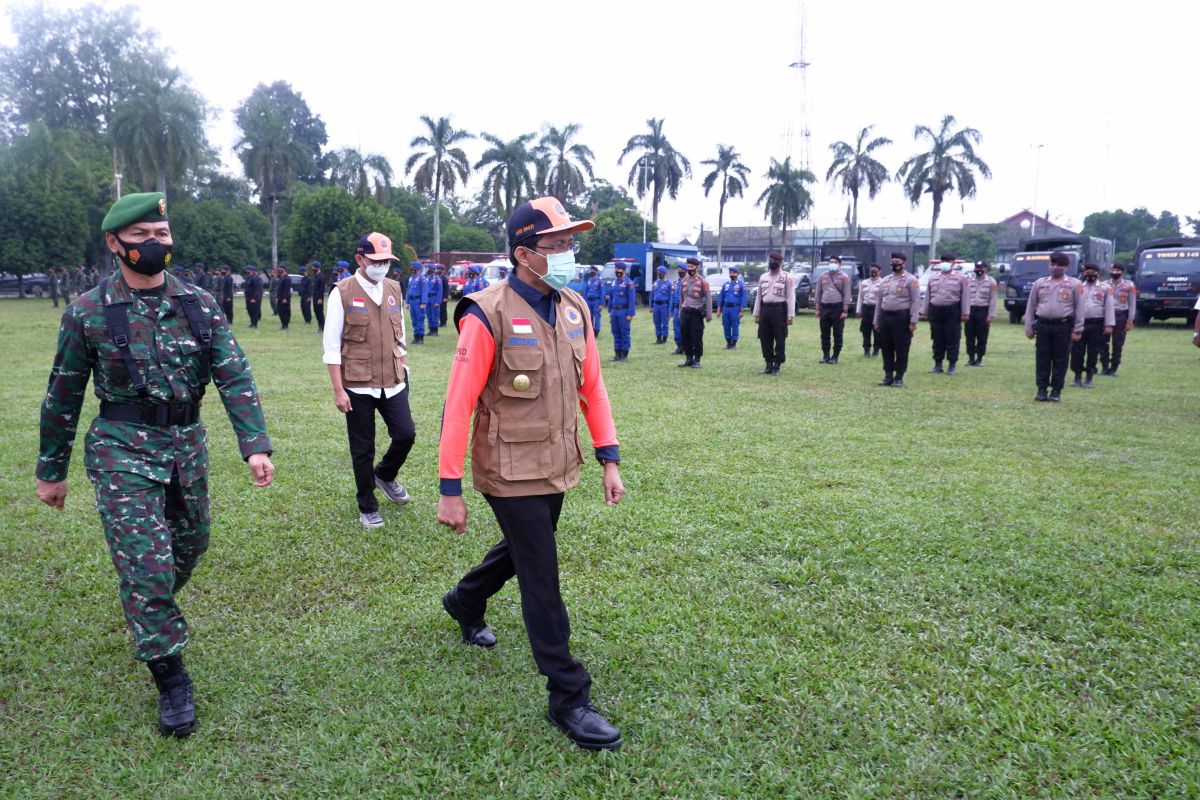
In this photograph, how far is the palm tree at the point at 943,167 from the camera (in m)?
46.8

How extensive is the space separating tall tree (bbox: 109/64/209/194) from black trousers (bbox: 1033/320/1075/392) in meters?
46.5

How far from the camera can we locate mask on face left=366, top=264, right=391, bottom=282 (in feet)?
18.7

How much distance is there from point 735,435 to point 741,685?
5.17 metres

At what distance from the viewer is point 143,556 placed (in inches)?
121

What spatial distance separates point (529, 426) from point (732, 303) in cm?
1542

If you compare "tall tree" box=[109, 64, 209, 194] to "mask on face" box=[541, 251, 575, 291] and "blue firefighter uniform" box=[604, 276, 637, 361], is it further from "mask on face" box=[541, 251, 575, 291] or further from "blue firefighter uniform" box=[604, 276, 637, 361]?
"mask on face" box=[541, 251, 575, 291]

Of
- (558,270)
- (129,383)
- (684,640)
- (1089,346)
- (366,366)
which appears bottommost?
(684,640)

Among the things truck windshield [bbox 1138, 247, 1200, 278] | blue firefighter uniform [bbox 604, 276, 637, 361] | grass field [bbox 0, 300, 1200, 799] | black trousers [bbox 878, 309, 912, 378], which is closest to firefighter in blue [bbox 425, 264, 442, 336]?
blue firefighter uniform [bbox 604, 276, 637, 361]

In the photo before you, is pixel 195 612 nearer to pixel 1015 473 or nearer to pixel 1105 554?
pixel 1105 554

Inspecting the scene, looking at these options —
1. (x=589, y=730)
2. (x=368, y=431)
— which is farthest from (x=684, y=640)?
(x=368, y=431)

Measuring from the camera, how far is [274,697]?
3436 millimetres

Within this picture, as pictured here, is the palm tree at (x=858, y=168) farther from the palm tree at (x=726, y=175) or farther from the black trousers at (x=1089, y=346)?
the black trousers at (x=1089, y=346)

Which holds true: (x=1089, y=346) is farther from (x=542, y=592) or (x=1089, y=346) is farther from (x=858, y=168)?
(x=858, y=168)

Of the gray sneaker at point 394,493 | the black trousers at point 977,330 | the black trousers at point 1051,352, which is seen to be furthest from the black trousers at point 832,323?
the gray sneaker at point 394,493
